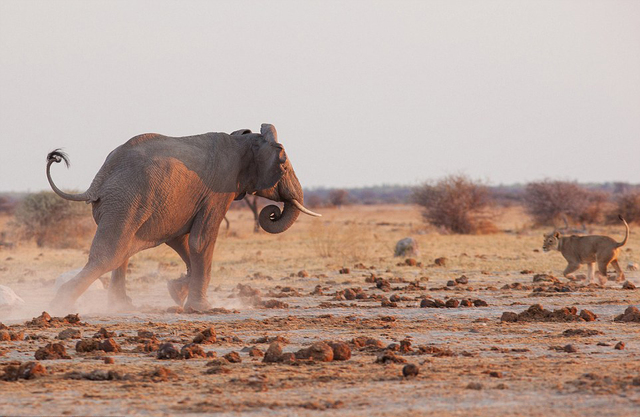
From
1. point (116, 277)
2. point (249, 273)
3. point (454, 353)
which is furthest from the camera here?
point (249, 273)

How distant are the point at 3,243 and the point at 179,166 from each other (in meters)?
18.7

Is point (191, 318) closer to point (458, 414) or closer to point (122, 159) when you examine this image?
point (122, 159)

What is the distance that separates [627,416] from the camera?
19.1 feet

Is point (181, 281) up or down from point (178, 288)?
up

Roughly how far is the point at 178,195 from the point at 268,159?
→ 145cm

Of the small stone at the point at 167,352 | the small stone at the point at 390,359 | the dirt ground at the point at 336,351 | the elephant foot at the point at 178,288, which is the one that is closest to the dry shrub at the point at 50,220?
the dirt ground at the point at 336,351

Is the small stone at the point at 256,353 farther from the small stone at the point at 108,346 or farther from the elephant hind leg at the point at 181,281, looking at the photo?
the elephant hind leg at the point at 181,281

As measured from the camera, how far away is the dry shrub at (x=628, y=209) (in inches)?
1660

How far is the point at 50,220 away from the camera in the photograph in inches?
1232

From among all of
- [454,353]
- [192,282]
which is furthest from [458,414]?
[192,282]

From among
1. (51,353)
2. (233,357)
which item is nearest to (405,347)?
(233,357)

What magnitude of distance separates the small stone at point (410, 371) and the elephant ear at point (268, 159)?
5.71m

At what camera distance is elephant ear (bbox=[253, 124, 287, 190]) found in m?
12.6

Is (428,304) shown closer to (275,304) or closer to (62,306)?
(275,304)
